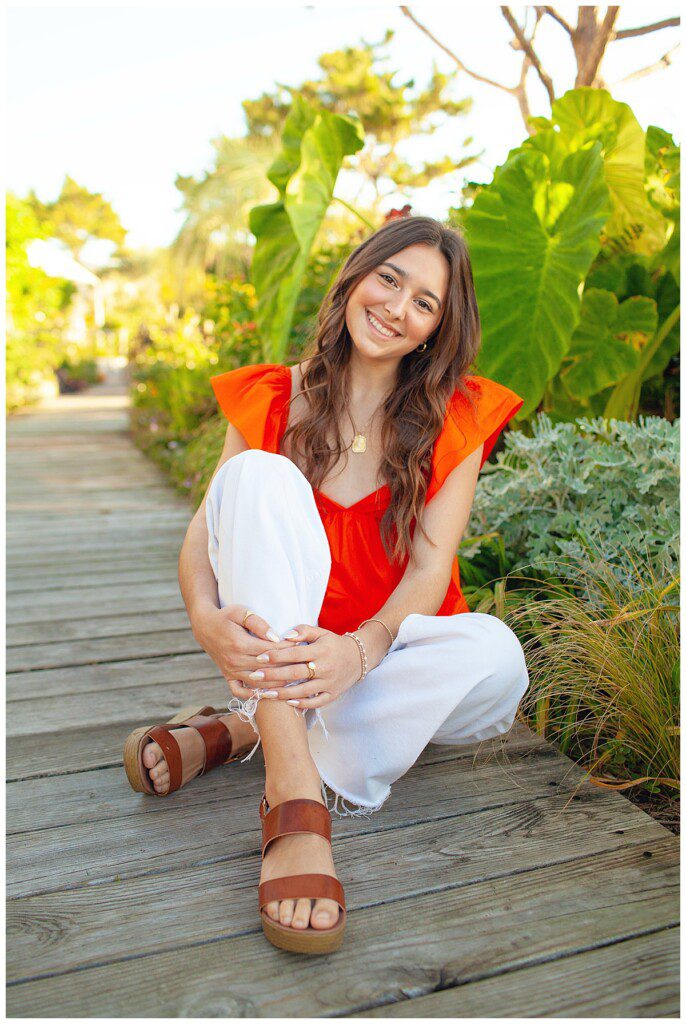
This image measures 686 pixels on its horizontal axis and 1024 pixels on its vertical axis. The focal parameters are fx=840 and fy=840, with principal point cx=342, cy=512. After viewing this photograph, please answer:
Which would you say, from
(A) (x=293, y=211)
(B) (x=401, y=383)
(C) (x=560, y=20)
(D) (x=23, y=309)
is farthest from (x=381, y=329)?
(D) (x=23, y=309)

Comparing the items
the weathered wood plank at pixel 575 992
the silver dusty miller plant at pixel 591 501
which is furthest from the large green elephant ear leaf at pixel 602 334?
the weathered wood plank at pixel 575 992

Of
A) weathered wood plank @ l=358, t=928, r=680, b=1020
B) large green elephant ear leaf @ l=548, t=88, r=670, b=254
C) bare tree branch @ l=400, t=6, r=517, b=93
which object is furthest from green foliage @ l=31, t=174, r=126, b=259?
weathered wood plank @ l=358, t=928, r=680, b=1020

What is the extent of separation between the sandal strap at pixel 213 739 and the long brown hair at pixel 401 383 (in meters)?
0.47

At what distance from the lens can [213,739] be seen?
1.62 metres

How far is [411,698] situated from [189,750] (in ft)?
1.48

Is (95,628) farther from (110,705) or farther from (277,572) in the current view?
(277,572)

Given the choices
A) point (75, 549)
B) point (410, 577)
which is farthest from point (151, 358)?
point (410, 577)

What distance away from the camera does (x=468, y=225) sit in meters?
2.39

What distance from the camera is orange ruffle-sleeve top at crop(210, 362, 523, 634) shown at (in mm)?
1658

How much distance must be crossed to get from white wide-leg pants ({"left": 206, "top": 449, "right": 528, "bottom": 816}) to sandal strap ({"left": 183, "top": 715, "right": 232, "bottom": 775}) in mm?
158

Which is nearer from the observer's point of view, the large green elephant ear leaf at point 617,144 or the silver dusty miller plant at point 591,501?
the silver dusty miller plant at point 591,501

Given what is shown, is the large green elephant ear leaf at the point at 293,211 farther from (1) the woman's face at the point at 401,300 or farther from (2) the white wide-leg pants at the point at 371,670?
(2) the white wide-leg pants at the point at 371,670

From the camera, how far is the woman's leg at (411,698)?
1399mm

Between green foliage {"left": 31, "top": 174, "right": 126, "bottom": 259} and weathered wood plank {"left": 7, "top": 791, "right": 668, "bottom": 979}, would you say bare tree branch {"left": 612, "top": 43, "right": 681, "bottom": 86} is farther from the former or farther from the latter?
green foliage {"left": 31, "top": 174, "right": 126, "bottom": 259}
